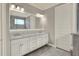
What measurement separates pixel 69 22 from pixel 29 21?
3.64 feet

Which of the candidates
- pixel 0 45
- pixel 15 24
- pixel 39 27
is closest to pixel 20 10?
pixel 15 24

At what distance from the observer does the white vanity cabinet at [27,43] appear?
1.95 meters

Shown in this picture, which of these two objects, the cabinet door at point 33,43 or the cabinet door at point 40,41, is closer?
the cabinet door at point 33,43

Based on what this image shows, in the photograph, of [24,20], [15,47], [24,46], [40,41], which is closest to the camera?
[15,47]

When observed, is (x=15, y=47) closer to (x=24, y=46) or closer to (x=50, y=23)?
(x=24, y=46)

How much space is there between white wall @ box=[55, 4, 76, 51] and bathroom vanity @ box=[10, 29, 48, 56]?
1.23ft

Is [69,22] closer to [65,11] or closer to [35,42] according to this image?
[65,11]

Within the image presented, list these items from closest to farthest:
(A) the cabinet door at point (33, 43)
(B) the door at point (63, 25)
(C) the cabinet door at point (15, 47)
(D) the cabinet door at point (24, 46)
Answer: (C) the cabinet door at point (15, 47)
(D) the cabinet door at point (24, 46)
(A) the cabinet door at point (33, 43)
(B) the door at point (63, 25)

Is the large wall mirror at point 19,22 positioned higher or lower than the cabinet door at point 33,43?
higher

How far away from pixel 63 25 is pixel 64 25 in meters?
0.03

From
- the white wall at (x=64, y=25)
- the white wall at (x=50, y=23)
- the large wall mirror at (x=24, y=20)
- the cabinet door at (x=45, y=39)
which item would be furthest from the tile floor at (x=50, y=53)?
the large wall mirror at (x=24, y=20)

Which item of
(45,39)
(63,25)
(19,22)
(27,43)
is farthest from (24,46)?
(63,25)

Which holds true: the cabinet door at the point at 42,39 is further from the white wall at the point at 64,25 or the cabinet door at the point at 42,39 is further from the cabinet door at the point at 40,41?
the white wall at the point at 64,25

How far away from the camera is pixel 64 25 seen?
272 centimetres
